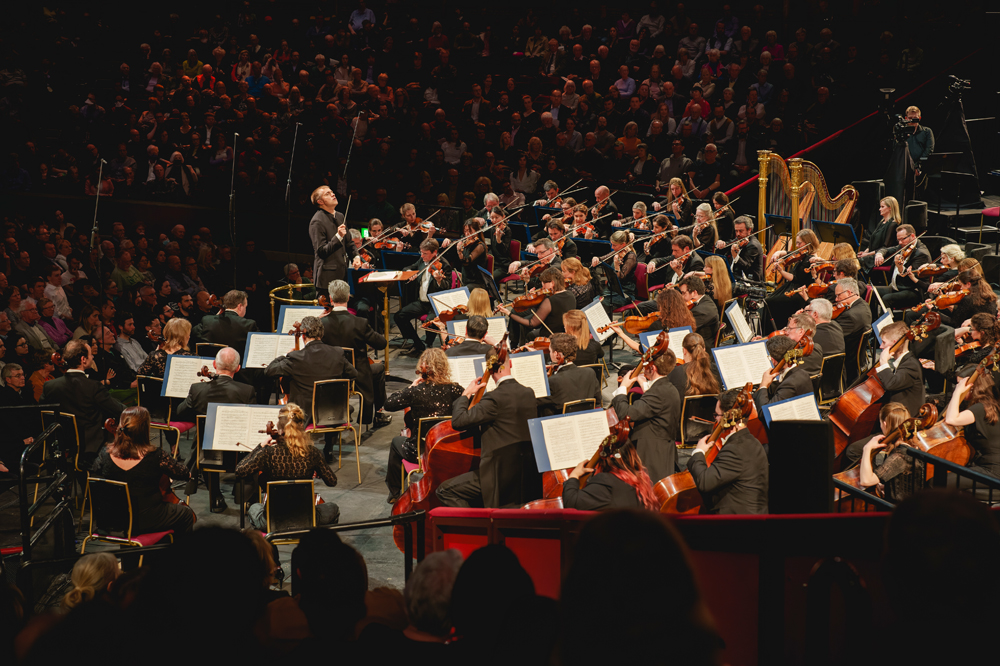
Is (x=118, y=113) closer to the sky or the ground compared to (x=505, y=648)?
closer to the sky

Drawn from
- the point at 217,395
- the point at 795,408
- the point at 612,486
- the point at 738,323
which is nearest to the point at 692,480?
the point at 795,408

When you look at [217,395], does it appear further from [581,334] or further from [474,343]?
[581,334]

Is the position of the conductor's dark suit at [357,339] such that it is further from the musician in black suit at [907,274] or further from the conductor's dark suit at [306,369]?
the musician in black suit at [907,274]

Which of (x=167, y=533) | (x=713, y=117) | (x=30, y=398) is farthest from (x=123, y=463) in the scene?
(x=713, y=117)

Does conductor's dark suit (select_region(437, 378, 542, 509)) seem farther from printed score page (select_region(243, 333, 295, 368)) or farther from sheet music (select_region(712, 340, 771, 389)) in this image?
printed score page (select_region(243, 333, 295, 368))

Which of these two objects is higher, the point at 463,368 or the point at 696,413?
the point at 463,368

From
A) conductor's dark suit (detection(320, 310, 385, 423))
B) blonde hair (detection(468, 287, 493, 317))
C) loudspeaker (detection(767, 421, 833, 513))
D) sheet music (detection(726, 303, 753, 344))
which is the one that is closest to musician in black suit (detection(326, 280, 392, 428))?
conductor's dark suit (detection(320, 310, 385, 423))

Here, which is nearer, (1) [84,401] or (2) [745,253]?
(1) [84,401]

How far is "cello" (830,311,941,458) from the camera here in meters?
6.65

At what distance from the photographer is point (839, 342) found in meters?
7.81

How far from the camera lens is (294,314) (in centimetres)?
839

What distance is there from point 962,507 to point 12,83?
18.6 m

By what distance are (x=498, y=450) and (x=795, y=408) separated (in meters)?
1.99

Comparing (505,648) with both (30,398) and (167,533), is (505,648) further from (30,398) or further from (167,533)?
(30,398)
